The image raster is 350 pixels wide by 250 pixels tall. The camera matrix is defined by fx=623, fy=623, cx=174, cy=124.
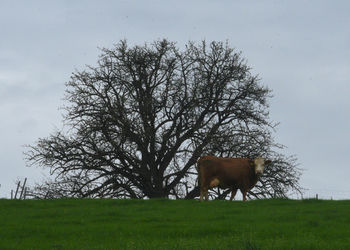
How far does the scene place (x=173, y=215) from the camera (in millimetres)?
16422

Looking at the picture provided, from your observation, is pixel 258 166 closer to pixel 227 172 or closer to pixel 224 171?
pixel 227 172

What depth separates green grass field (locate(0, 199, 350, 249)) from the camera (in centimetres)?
1159

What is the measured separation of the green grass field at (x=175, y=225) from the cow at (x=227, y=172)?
1847 millimetres

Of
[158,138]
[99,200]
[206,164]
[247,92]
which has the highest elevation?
[247,92]

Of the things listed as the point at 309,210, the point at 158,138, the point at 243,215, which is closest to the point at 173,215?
the point at 243,215

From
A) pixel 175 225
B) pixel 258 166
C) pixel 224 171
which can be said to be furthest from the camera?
pixel 258 166

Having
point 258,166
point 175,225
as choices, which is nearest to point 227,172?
point 258,166

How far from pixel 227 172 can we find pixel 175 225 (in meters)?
7.69

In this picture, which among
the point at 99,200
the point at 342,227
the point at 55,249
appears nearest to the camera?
the point at 55,249

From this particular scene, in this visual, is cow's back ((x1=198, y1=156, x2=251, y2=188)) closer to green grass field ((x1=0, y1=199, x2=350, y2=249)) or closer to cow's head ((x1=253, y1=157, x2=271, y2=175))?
cow's head ((x1=253, y1=157, x2=271, y2=175))

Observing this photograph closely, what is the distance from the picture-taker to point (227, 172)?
21969 millimetres

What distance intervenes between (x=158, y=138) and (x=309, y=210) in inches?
628

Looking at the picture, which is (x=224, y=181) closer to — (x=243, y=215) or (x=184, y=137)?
(x=243, y=215)

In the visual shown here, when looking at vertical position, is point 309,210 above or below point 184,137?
below
